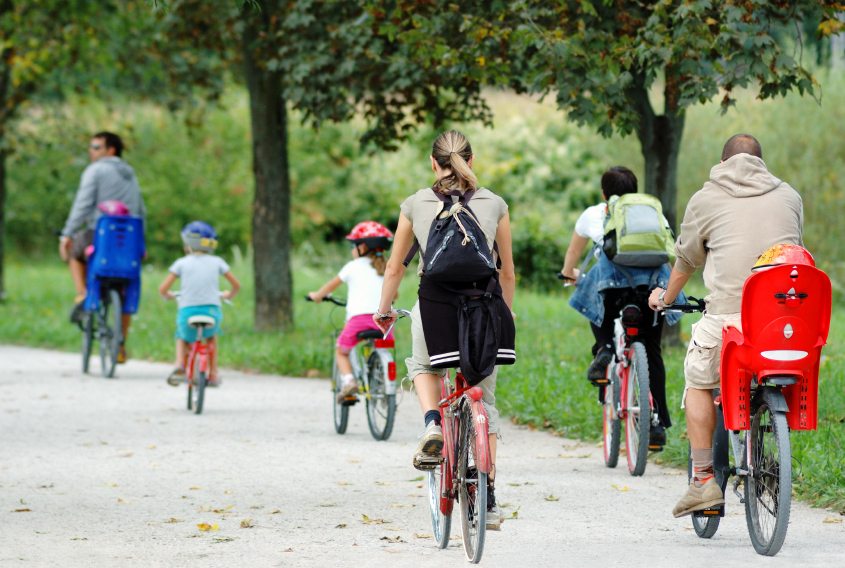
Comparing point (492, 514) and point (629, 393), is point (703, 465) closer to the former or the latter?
point (492, 514)

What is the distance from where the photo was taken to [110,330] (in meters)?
14.6

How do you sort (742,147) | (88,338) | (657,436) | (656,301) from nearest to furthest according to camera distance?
(742,147) → (656,301) → (657,436) → (88,338)

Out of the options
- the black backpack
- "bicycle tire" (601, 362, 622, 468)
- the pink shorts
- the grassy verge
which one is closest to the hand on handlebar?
the black backpack

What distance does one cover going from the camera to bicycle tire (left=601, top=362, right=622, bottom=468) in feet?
29.7

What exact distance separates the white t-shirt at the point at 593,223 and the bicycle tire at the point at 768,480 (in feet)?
10.2

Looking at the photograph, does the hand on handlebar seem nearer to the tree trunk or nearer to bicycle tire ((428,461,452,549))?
bicycle tire ((428,461,452,549))

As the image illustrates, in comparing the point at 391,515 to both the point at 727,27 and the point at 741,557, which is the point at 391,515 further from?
the point at 727,27

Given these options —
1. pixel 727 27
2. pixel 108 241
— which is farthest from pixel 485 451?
pixel 108 241

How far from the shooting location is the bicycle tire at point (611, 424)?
9039 millimetres

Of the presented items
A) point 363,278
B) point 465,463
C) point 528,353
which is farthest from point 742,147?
point 528,353

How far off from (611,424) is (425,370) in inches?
111

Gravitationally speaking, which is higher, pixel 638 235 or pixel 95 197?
pixel 95 197

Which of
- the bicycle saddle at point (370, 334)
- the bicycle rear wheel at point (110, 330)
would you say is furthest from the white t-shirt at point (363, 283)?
the bicycle rear wheel at point (110, 330)

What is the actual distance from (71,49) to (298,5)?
7.21 m
